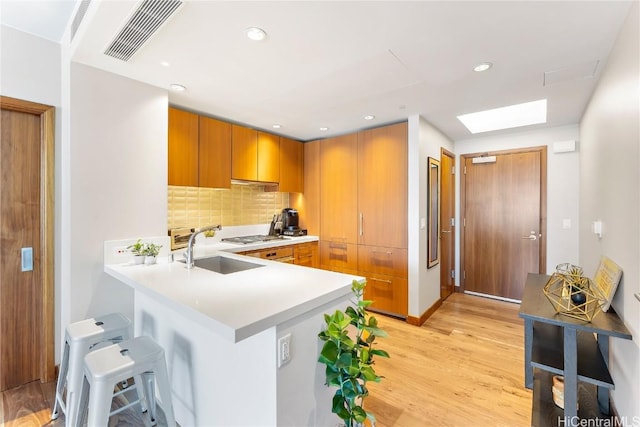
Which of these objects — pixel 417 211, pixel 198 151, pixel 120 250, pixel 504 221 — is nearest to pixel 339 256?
pixel 417 211

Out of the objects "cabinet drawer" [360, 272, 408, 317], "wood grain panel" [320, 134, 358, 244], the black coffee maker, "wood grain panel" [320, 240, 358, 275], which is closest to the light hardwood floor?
"cabinet drawer" [360, 272, 408, 317]

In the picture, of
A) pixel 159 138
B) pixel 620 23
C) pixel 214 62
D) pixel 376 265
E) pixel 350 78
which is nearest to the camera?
pixel 620 23

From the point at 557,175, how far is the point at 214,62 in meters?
4.11

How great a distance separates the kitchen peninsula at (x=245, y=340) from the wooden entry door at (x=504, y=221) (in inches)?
132

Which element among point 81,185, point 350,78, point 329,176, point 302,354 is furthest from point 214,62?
point 329,176

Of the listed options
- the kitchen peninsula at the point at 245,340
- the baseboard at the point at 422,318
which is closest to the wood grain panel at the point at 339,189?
the baseboard at the point at 422,318

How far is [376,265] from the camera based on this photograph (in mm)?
3535

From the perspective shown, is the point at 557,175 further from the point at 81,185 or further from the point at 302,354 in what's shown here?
the point at 81,185

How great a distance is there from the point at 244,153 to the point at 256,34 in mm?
1926

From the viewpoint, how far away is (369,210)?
3.58m

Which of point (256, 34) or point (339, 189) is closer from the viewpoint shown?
point (256, 34)

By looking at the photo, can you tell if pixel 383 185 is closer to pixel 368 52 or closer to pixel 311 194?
pixel 311 194

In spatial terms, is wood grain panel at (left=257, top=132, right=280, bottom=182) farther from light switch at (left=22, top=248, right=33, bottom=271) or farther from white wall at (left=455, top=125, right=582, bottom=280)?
white wall at (left=455, top=125, right=582, bottom=280)

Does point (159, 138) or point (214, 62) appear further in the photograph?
point (159, 138)
